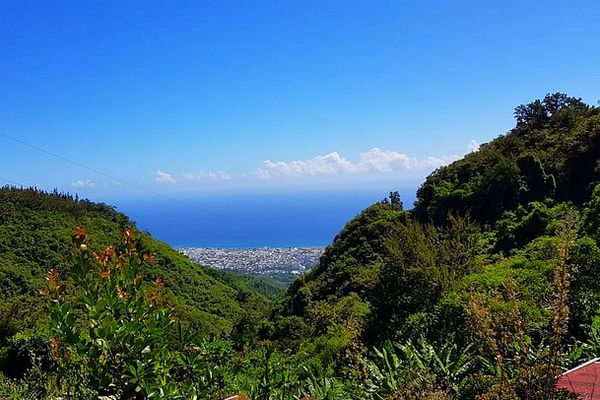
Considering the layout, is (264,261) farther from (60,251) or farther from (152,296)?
(152,296)

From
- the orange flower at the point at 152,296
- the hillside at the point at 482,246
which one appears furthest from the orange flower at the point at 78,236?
the hillside at the point at 482,246

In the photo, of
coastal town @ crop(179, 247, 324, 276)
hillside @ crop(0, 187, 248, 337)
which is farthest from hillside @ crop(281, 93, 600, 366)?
coastal town @ crop(179, 247, 324, 276)

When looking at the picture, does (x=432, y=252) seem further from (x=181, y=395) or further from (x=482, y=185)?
(x=482, y=185)

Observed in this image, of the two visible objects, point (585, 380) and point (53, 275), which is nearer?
point (53, 275)

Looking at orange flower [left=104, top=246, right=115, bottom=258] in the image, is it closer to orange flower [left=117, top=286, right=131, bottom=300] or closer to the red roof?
orange flower [left=117, top=286, right=131, bottom=300]

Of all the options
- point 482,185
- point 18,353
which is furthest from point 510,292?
point 482,185

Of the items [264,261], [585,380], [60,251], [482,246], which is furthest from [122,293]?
[264,261]
